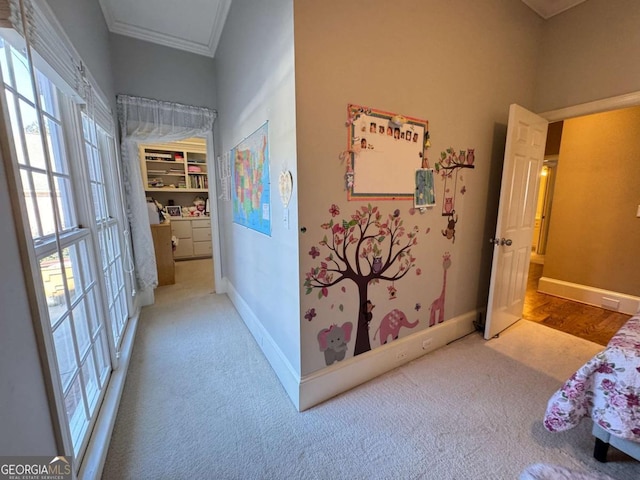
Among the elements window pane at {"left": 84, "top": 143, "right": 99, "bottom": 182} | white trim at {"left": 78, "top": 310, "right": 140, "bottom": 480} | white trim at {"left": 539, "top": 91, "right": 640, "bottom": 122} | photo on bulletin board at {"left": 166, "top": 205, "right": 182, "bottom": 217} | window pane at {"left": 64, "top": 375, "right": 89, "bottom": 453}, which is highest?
white trim at {"left": 539, "top": 91, "right": 640, "bottom": 122}

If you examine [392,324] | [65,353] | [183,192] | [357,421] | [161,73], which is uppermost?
[161,73]

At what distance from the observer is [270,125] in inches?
64.1

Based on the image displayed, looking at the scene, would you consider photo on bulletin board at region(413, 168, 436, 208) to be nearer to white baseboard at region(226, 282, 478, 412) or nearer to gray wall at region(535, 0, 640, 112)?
white baseboard at region(226, 282, 478, 412)

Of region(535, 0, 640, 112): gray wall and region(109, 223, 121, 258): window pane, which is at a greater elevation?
region(535, 0, 640, 112): gray wall

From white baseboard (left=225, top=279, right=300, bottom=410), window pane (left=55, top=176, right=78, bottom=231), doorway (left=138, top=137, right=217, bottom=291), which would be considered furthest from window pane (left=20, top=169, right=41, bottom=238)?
doorway (left=138, top=137, right=217, bottom=291)

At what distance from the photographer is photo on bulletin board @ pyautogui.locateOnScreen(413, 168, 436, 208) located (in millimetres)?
1811

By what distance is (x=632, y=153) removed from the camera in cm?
271

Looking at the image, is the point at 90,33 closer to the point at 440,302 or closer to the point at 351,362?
the point at 351,362

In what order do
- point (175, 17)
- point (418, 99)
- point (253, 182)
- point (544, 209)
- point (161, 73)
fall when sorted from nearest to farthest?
point (418, 99) < point (253, 182) < point (175, 17) < point (161, 73) < point (544, 209)

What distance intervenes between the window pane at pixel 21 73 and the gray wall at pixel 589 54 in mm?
3717

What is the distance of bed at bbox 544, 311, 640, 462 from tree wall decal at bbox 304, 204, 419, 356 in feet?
3.25

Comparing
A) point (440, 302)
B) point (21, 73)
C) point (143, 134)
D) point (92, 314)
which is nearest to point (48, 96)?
point (21, 73)

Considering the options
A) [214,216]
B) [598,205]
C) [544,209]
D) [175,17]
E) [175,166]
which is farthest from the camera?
[175,166]

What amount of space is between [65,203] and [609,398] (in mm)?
2875
